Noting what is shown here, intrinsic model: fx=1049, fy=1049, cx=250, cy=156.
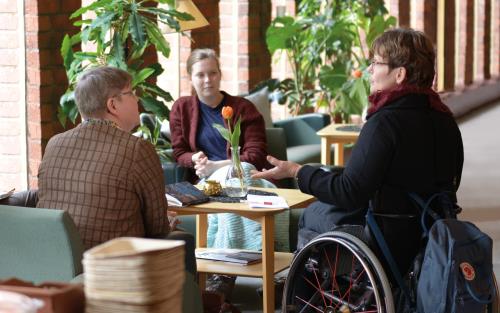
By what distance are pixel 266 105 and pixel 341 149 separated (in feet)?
2.07

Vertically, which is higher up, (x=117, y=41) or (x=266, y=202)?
(x=117, y=41)

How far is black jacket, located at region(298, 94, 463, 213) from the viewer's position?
11.7 ft

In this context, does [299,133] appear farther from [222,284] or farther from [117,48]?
[222,284]

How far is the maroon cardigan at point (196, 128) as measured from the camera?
540 cm

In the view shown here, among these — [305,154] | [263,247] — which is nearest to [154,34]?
[263,247]

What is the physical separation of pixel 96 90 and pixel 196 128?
189 cm

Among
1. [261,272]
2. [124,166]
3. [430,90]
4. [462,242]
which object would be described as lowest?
[261,272]

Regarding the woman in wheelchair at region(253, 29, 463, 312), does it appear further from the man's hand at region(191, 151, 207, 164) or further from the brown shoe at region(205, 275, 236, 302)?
the man's hand at region(191, 151, 207, 164)

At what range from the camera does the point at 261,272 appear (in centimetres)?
429

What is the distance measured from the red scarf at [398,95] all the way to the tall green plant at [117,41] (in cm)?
169

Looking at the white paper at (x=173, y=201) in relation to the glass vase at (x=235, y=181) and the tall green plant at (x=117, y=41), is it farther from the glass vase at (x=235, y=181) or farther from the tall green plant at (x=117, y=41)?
the tall green plant at (x=117, y=41)

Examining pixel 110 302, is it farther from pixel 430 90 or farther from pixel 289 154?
pixel 289 154

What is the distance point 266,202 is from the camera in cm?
421

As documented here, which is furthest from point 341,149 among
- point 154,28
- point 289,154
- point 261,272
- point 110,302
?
point 110,302
